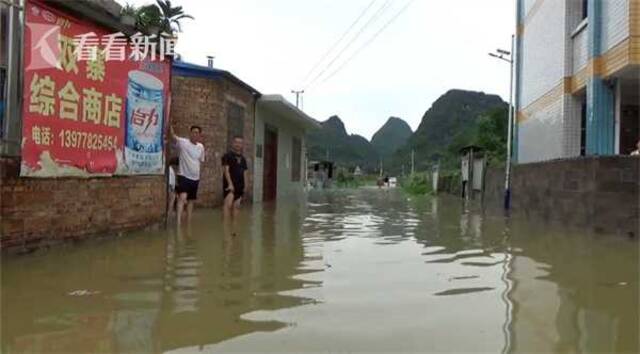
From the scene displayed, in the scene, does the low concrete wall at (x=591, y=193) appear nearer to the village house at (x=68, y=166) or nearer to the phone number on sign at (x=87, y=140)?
the village house at (x=68, y=166)

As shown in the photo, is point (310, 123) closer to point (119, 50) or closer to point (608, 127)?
point (608, 127)

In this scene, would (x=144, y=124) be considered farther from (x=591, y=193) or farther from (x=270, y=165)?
(x=270, y=165)

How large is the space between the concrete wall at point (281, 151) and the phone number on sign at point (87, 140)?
33.7ft

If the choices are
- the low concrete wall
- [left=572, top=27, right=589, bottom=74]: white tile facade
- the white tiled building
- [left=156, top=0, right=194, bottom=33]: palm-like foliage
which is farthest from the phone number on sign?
[left=156, top=0, right=194, bottom=33]: palm-like foliage

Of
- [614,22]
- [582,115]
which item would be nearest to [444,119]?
[582,115]

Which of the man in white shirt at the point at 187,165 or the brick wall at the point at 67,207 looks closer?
the brick wall at the point at 67,207

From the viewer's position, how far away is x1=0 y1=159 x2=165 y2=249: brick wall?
5.56 metres

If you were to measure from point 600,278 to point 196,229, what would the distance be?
585cm

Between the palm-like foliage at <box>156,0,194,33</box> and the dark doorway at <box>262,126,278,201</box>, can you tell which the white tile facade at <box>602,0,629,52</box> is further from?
the palm-like foliage at <box>156,0,194,33</box>

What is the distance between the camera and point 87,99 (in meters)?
6.70

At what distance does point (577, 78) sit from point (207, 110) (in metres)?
7.84

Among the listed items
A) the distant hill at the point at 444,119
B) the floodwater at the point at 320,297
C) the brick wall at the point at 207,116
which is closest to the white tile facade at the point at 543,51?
the floodwater at the point at 320,297

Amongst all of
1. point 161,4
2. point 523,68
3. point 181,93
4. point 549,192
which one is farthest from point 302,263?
point 161,4

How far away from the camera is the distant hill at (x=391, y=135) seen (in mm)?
122812
